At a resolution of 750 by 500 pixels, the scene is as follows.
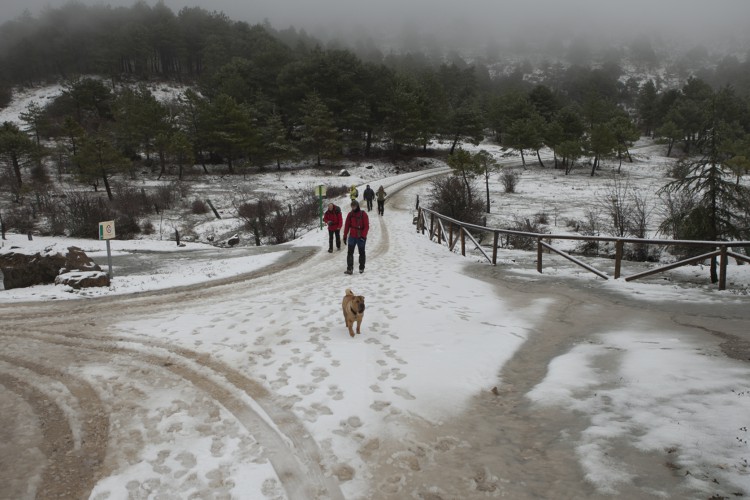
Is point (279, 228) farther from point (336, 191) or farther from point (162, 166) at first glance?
point (162, 166)

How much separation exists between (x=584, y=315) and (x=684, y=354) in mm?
2319

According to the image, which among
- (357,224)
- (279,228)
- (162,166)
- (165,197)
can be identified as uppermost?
(162,166)

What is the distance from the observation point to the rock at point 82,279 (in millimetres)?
10242

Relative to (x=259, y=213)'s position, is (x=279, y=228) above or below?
below

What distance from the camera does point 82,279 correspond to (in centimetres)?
1031

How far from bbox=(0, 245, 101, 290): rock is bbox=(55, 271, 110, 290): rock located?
0.64m

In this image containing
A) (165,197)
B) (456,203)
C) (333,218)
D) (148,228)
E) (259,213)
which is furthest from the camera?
(165,197)

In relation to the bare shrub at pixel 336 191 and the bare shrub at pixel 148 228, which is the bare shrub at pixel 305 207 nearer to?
the bare shrub at pixel 336 191

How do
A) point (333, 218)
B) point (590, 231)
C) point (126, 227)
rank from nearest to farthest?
1. point (333, 218)
2. point (590, 231)
3. point (126, 227)

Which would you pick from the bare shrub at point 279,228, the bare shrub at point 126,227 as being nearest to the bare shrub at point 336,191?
the bare shrub at point 279,228

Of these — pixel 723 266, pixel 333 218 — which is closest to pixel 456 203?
pixel 333 218

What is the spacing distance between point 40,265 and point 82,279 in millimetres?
1851

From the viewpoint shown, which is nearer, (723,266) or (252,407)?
(252,407)

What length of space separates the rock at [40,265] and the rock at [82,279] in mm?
642
